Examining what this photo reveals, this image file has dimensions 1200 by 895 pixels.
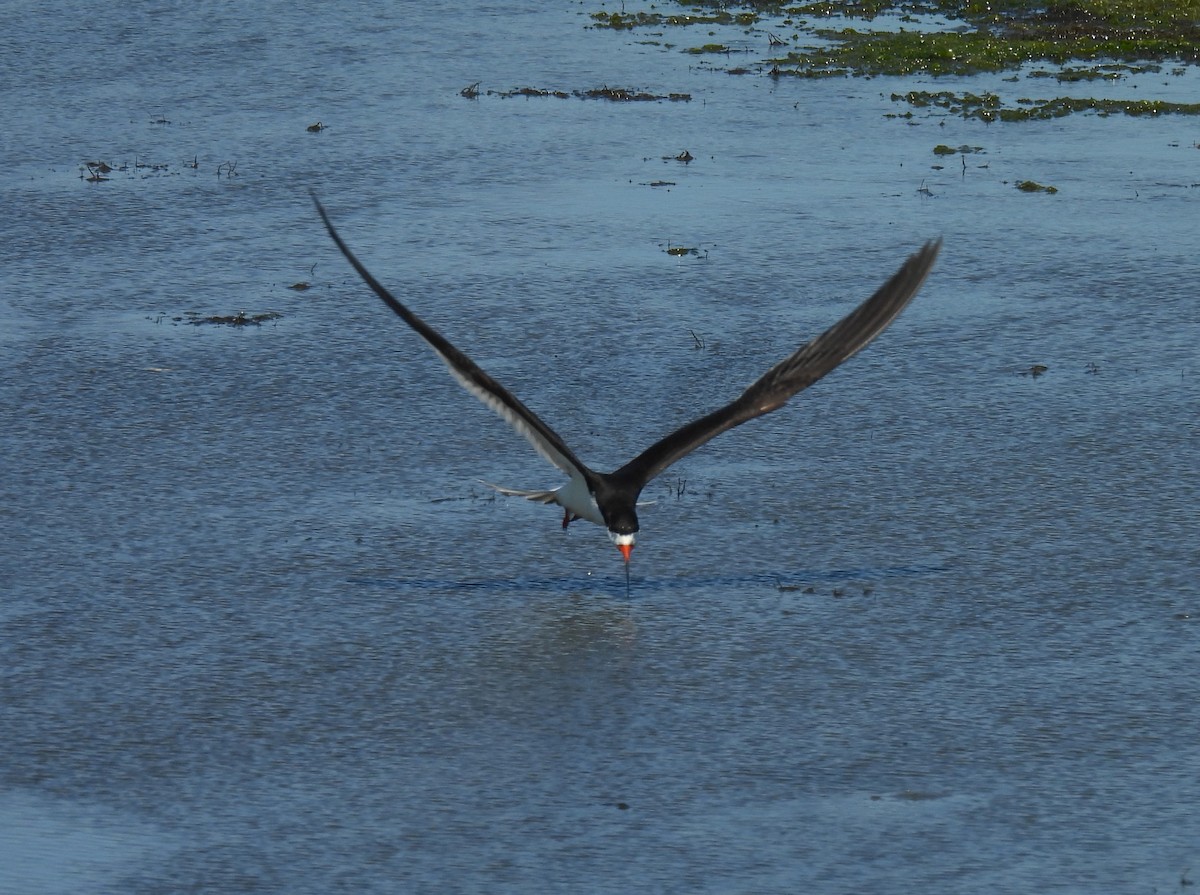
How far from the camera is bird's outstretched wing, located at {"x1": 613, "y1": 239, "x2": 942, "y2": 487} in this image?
7609mm

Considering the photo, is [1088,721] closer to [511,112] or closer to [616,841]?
[616,841]

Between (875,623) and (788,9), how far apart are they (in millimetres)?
12722

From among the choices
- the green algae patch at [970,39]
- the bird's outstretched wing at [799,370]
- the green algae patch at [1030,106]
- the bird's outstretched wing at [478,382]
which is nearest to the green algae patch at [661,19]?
the green algae patch at [970,39]

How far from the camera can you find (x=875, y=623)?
747 cm

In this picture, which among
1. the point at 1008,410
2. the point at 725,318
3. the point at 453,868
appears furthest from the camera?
the point at 725,318

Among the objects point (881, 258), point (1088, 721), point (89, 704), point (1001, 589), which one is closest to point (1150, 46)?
point (881, 258)

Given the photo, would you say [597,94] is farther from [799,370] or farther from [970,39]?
[799,370]

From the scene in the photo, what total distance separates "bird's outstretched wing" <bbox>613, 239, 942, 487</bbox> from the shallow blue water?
55 cm

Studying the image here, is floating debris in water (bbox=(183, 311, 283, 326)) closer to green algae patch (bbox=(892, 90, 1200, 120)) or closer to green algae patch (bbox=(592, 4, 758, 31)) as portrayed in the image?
green algae patch (bbox=(892, 90, 1200, 120))

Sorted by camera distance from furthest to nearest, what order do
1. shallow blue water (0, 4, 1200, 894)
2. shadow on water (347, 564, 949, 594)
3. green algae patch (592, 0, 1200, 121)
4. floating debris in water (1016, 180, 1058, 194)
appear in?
green algae patch (592, 0, 1200, 121) → floating debris in water (1016, 180, 1058, 194) → shadow on water (347, 564, 949, 594) → shallow blue water (0, 4, 1200, 894)

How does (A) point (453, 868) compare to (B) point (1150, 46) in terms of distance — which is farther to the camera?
(B) point (1150, 46)

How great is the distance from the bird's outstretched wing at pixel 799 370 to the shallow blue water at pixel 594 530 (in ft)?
1.79

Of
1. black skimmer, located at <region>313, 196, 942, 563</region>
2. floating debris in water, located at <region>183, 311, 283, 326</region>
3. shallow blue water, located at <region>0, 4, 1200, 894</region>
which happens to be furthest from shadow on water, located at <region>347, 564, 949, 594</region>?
floating debris in water, located at <region>183, 311, 283, 326</region>

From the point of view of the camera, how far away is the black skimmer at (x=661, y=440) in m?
7.22
